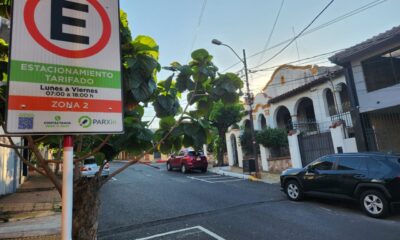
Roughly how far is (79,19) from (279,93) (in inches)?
761

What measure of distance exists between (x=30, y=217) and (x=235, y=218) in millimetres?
5514

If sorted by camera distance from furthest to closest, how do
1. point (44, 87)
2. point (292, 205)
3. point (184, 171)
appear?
point (184, 171) < point (292, 205) < point (44, 87)

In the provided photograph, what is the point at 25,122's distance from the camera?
4.44 feet

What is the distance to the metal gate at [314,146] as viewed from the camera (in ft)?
43.9

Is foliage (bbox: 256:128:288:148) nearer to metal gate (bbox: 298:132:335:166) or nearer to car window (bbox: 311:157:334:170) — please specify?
metal gate (bbox: 298:132:335:166)

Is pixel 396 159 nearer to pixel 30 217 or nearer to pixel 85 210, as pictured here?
pixel 85 210

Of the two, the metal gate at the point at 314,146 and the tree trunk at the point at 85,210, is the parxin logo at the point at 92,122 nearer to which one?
the tree trunk at the point at 85,210

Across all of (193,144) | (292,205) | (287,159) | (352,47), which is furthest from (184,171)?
(193,144)

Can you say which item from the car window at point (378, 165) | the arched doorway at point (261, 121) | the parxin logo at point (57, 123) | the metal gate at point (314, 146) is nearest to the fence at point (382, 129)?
the metal gate at point (314, 146)

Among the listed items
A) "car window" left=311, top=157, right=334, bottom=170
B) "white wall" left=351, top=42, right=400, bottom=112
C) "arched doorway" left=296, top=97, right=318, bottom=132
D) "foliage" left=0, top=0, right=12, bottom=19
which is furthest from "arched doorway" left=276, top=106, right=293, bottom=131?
"foliage" left=0, top=0, right=12, bottom=19

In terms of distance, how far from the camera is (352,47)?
12469mm

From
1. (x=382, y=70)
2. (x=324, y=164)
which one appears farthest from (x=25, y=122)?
A: (x=382, y=70)

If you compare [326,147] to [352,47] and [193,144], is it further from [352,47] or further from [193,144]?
[193,144]

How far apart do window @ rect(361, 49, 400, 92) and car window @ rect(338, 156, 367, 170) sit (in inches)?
247
